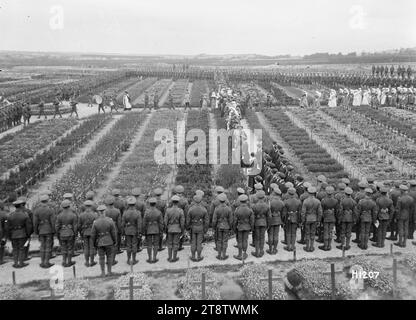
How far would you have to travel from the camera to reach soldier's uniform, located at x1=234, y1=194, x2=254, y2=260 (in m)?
9.84

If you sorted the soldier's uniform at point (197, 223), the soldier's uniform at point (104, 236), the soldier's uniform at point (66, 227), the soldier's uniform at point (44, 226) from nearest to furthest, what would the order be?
the soldier's uniform at point (104, 236) < the soldier's uniform at point (66, 227) < the soldier's uniform at point (44, 226) < the soldier's uniform at point (197, 223)

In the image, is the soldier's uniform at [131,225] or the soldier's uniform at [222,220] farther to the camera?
the soldier's uniform at [222,220]

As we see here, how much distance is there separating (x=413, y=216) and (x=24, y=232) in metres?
8.88


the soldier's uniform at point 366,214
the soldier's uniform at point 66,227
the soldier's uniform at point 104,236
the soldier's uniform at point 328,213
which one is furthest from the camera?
the soldier's uniform at point 328,213

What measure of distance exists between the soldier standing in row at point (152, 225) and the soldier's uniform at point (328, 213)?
378cm

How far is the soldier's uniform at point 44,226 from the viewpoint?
31.6 feet

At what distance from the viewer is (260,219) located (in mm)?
9984

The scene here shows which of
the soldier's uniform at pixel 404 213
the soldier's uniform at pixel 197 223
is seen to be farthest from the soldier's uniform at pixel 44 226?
the soldier's uniform at pixel 404 213

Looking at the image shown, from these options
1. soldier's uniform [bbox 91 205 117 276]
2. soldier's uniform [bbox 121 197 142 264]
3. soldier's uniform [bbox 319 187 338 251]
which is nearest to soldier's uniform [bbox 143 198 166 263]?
soldier's uniform [bbox 121 197 142 264]

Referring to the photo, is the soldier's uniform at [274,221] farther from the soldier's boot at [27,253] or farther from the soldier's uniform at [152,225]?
the soldier's boot at [27,253]

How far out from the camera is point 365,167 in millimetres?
17984

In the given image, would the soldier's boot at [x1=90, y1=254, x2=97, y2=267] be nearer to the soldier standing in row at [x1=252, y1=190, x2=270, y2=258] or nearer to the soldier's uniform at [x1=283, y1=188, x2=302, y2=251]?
the soldier standing in row at [x1=252, y1=190, x2=270, y2=258]

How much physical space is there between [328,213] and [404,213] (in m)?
1.81
